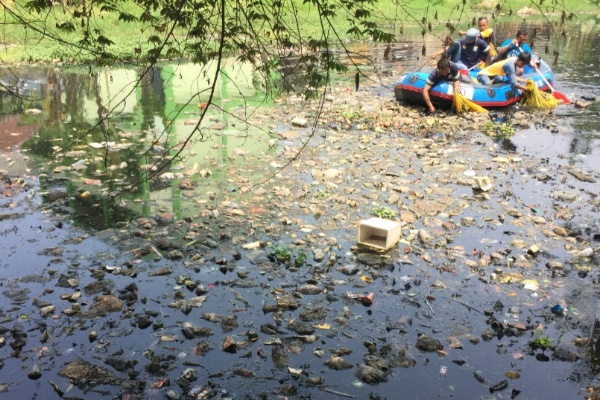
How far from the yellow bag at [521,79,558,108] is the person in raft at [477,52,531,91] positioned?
16cm

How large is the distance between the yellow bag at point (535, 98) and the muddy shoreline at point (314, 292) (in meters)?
4.27

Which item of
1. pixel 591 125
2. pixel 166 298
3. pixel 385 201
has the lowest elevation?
pixel 166 298

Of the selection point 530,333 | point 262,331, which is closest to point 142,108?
point 262,331

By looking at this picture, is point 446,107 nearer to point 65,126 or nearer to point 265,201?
point 265,201

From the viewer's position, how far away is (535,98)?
38.7ft

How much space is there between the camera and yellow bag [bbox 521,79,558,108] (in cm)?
1175

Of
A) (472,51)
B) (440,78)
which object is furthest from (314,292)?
(472,51)

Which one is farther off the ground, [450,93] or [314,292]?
[450,93]

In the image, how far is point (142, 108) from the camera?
38.8ft

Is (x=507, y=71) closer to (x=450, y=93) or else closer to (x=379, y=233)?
(x=450, y=93)

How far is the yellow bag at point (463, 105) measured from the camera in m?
11.0

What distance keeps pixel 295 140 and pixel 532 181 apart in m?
3.66

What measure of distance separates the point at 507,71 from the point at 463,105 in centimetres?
131

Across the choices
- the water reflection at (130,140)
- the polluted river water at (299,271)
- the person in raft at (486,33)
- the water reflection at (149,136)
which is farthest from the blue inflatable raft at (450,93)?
the water reflection at (130,140)
